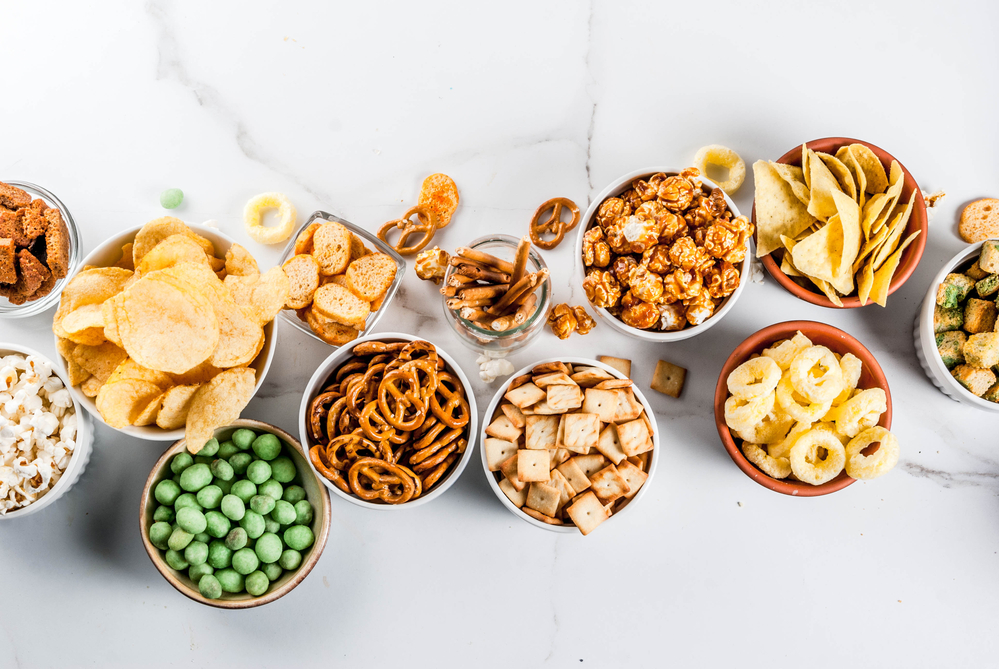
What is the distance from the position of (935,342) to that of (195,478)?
1756mm

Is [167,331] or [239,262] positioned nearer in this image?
[167,331]

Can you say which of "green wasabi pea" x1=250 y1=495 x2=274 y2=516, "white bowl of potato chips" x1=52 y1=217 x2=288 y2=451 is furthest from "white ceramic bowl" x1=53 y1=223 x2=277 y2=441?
"green wasabi pea" x1=250 y1=495 x2=274 y2=516

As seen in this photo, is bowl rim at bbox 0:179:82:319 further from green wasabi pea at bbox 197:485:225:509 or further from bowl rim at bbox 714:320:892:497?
bowl rim at bbox 714:320:892:497

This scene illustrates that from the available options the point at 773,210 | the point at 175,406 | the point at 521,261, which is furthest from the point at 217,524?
the point at 773,210

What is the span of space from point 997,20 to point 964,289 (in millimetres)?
818

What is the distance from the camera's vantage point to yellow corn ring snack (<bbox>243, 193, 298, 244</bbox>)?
5.07 ft

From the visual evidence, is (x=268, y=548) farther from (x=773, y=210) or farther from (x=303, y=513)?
(x=773, y=210)

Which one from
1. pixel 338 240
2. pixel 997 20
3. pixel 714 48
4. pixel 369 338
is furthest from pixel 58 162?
pixel 997 20

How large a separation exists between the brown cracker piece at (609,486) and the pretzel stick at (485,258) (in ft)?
1.67

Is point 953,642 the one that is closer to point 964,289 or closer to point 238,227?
point 964,289

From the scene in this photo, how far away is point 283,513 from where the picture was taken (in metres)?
1.37

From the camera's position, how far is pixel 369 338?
1380 mm

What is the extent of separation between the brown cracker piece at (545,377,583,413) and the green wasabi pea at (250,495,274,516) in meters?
0.66

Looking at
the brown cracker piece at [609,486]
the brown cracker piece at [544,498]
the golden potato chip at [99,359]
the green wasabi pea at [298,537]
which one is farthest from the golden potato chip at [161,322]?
the brown cracker piece at [609,486]
